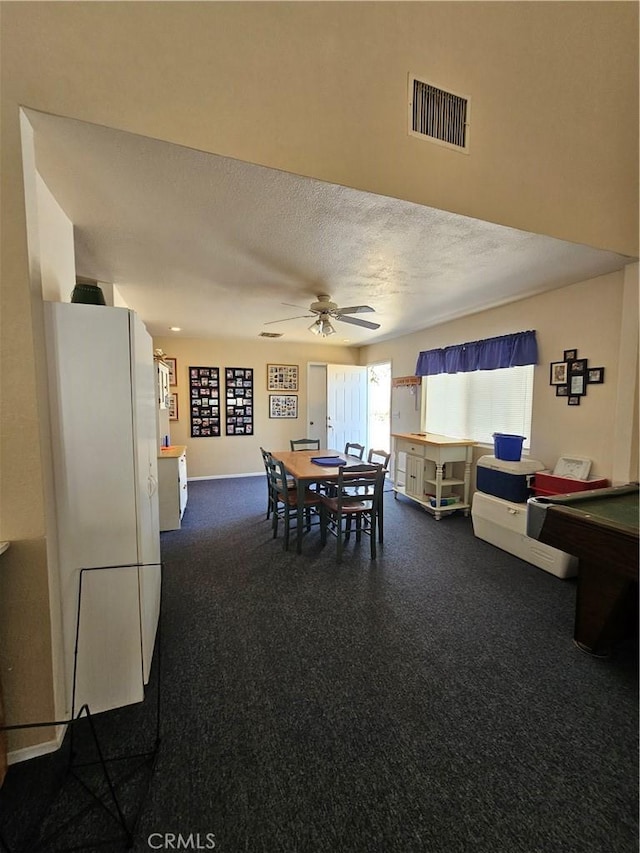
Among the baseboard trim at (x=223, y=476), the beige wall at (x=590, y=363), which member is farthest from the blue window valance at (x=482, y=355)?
the baseboard trim at (x=223, y=476)

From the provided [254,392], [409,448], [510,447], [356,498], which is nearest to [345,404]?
[254,392]

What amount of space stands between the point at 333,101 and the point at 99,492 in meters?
2.02

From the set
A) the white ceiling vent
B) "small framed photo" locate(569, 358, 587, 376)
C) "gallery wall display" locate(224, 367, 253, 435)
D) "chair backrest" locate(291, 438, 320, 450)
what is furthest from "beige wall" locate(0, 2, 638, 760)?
"gallery wall display" locate(224, 367, 253, 435)

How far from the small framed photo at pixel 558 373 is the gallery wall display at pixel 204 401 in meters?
4.71

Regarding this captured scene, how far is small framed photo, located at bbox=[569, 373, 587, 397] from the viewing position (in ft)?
9.40

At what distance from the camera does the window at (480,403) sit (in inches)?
138

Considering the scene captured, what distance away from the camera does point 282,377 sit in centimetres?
616

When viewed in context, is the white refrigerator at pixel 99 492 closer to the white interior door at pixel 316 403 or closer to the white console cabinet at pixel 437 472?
the white console cabinet at pixel 437 472

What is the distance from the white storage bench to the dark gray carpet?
0.56ft

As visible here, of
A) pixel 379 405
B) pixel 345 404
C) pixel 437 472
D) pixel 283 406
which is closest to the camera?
pixel 437 472

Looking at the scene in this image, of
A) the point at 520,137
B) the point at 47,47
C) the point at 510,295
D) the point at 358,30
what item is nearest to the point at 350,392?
the point at 510,295

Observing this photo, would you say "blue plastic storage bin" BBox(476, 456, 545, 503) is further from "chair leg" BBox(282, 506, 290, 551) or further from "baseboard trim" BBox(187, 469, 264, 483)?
"baseboard trim" BBox(187, 469, 264, 483)

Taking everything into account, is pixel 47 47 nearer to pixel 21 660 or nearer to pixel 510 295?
pixel 21 660

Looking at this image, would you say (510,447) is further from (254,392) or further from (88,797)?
(254,392)
